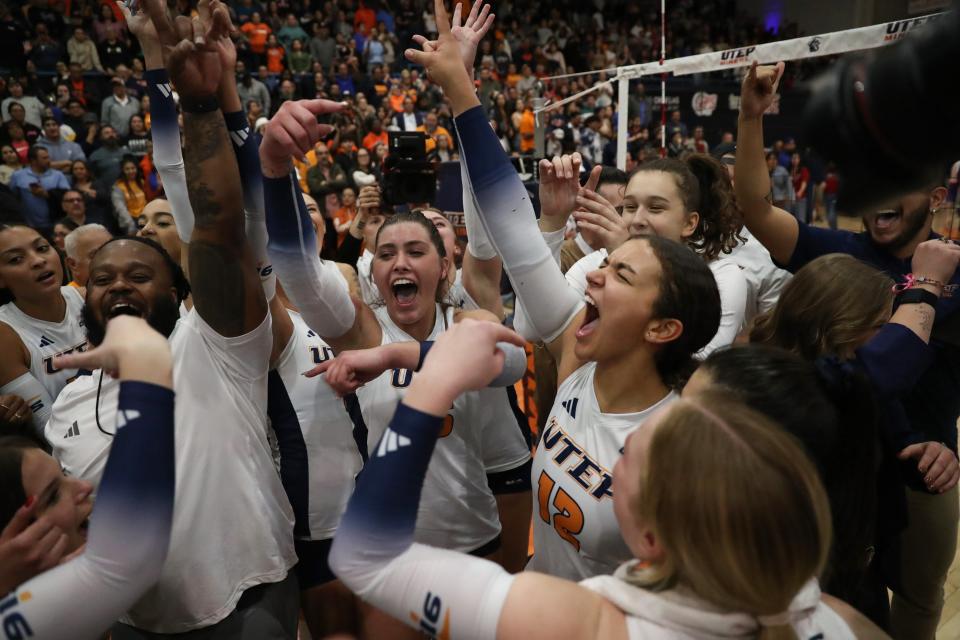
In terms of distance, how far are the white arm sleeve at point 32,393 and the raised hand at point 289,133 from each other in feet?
4.94

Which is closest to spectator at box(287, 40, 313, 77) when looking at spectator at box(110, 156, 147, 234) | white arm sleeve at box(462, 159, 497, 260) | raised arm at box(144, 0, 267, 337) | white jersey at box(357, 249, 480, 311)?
spectator at box(110, 156, 147, 234)

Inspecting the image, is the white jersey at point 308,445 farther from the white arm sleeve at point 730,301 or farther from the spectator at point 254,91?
the spectator at point 254,91

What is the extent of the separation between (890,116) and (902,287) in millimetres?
1196

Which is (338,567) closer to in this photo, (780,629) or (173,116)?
(780,629)

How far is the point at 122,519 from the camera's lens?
1129mm

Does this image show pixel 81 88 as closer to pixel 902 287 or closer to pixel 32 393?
pixel 32 393

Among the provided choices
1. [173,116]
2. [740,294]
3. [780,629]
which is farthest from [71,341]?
[780,629]

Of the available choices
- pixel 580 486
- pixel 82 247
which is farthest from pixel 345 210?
pixel 580 486

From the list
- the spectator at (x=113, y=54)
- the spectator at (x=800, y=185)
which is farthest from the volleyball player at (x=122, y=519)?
the spectator at (x=800, y=185)

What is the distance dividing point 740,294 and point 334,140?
841 cm

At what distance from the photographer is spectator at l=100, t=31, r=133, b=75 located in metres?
10.5

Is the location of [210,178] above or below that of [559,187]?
above

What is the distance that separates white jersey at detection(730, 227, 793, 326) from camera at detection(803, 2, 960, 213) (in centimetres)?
201

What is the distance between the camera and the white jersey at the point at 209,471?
154 centimetres
